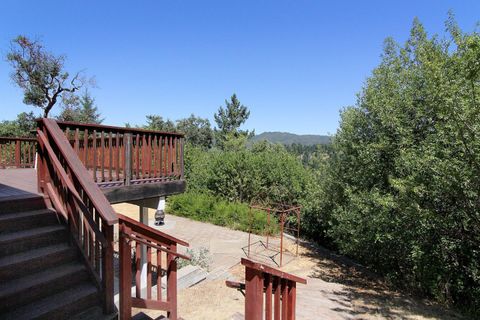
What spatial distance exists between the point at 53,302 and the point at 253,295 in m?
1.63

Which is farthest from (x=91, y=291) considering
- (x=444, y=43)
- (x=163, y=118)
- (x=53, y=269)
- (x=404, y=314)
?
(x=163, y=118)

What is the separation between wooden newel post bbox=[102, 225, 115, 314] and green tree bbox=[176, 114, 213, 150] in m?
40.4

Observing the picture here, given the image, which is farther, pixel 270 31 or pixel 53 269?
pixel 270 31

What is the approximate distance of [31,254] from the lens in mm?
2695

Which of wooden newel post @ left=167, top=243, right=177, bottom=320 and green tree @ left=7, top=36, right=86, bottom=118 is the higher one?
green tree @ left=7, top=36, right=86, bottom=118

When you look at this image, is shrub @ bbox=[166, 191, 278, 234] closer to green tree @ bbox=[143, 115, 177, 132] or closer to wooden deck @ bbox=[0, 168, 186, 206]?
wooden deck @ bbox=[0, 168, 186, 206]

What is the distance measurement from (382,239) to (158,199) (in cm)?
510

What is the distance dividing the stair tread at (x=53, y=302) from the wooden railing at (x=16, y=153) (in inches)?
278

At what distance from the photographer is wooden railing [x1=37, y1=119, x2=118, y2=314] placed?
247cm

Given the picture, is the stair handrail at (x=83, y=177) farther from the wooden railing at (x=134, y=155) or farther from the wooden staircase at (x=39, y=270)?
the wooden staircase at (x=39, y=270)

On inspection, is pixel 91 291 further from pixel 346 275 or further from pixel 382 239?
pixel 346 275

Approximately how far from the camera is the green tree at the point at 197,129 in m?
42.9

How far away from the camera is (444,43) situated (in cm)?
722

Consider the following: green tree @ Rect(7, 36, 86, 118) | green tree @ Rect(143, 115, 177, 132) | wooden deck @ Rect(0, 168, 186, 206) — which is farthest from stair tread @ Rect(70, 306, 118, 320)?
green tree @ Rect(143, 115, 177, 132)
